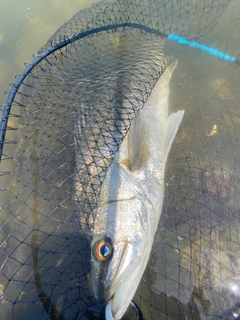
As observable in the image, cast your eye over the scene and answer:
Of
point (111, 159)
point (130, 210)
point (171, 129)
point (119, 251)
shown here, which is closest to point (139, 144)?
point (111, 159)

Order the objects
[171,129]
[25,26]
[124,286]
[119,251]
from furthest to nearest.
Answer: [25,26], [171,129], [119,251], [124,286]

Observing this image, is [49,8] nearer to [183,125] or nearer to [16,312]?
[183,125]

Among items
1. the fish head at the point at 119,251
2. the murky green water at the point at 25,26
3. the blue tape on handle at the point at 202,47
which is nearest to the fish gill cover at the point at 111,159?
the blue tape on handle at the point at 202,47

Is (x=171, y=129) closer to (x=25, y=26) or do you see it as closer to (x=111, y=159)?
(x=111, y=159)

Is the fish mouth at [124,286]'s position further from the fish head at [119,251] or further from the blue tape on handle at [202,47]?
the blue tape on handle at [202,47]

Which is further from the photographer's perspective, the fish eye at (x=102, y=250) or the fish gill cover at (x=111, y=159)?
the fish gill cover at (x=111, y=159)

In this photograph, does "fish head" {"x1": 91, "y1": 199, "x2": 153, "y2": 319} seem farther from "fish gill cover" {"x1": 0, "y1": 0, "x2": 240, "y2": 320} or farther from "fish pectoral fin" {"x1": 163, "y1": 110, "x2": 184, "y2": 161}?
"fish pectoral fin" {"x1": 163, "y1": 110, "x2": 184, "y2": 161}

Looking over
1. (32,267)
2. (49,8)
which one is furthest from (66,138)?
(49,8)
